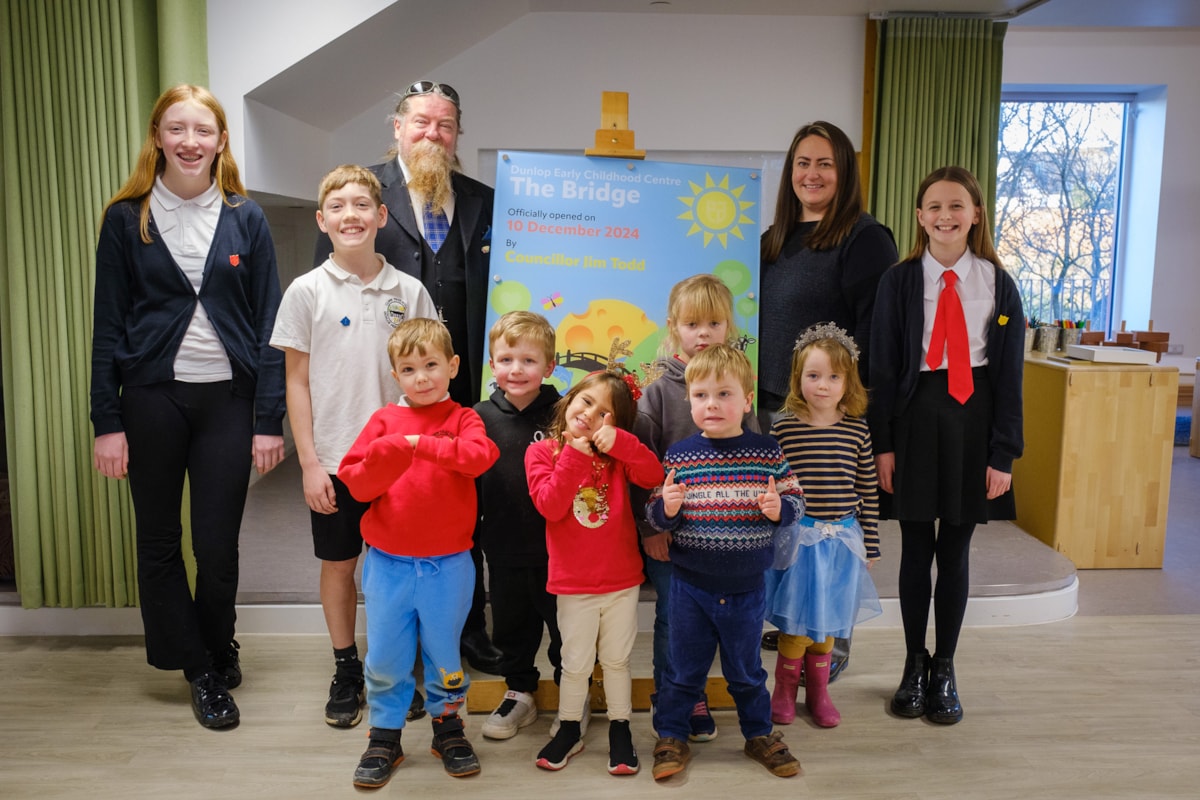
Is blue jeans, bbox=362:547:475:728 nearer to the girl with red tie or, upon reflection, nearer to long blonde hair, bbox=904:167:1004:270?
the girl with red tie

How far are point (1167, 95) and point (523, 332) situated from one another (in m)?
7.40

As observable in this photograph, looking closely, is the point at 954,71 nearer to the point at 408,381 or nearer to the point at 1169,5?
the point at 1169,5

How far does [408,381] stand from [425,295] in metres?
0.38

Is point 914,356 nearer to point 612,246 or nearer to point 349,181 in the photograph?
point 612,246

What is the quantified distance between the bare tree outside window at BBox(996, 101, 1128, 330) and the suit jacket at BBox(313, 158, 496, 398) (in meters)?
6.18

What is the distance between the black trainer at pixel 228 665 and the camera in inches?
114

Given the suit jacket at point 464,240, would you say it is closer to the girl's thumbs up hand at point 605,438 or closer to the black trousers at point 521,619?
the black trousers at point 521,619

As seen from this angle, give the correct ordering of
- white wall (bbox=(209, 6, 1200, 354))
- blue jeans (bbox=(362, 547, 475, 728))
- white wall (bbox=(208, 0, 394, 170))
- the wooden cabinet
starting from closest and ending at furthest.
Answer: blue jeans (bbox=(362, 547, 475, 728)) → white wall (bbox=(208, 0, 394, 170)) → the wooden cabinet → white wall (bbox=(209, 6, 1200, 354))

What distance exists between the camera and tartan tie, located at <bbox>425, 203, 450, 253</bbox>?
2.84 metres

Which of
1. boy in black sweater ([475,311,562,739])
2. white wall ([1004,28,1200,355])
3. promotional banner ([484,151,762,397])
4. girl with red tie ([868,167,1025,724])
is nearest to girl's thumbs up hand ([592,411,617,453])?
boy in black sweater ([475,311,562,739])

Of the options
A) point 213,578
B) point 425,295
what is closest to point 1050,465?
point 425,295

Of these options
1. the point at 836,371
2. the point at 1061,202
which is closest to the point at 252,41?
the point at 836,371

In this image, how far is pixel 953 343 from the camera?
8.59 ft

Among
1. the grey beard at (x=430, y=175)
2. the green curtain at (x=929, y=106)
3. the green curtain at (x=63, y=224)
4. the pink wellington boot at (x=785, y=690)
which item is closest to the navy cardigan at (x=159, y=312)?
the grey beard at (x=430, y=175)
